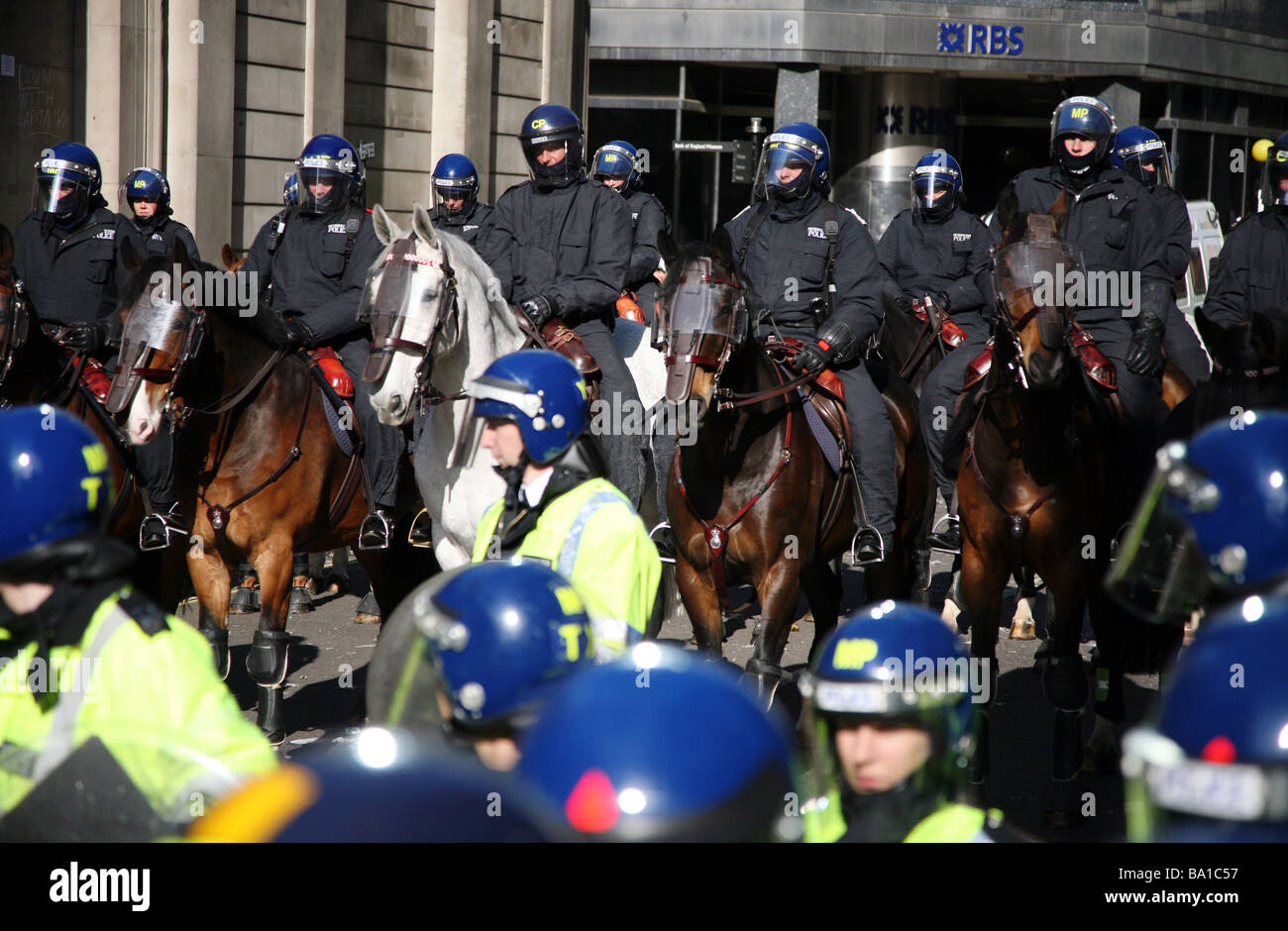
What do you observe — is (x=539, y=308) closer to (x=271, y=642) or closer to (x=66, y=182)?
(x=271, y=642)

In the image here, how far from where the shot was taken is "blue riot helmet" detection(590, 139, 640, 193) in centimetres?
1269

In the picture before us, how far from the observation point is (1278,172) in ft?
25.9

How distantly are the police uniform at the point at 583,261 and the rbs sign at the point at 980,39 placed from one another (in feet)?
67.1

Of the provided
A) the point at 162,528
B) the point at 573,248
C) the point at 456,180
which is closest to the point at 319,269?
the point at 573,248

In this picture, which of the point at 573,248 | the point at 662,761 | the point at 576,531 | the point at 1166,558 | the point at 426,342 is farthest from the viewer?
the point at 573,248

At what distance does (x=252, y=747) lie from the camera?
2.66 meters

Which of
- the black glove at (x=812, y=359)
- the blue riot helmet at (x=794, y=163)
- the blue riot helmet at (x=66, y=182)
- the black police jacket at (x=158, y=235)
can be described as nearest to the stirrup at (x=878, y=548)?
the black glove at (x=812, y=359)

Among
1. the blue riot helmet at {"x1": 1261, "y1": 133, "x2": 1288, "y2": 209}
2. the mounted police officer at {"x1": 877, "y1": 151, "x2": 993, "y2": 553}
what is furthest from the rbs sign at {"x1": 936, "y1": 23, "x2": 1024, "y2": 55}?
the blue riot helmet at {"x1": 1261, "y1": 133, "x2": 1288, "y2": 209}

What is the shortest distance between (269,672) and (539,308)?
87.9 inches

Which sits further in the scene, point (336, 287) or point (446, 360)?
point (336, 287)

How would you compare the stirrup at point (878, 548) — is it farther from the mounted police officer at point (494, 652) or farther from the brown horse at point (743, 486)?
the mounted police officer at point (494, 652)

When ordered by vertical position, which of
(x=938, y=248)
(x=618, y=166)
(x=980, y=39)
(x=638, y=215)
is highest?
(x=980, y=39)

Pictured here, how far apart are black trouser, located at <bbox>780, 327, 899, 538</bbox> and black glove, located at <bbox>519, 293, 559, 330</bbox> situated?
1.55m
